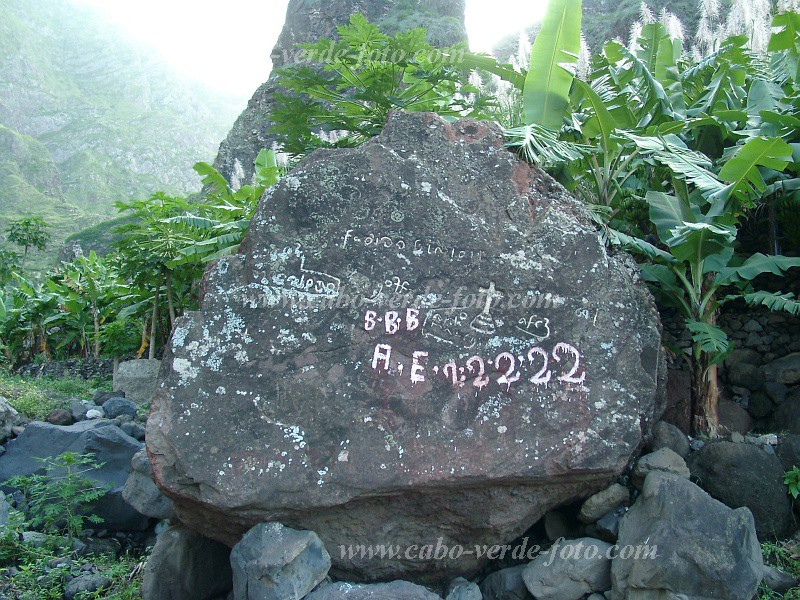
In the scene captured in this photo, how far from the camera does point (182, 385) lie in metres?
3.67

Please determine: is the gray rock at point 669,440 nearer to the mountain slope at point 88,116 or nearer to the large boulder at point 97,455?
the large boulder at point 97,455

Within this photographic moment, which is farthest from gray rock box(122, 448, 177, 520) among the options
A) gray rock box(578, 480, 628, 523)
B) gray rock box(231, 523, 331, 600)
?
gray rock box(578, 480, 628, 523)

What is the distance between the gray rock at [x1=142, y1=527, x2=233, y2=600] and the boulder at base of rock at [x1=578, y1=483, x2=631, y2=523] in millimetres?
2231

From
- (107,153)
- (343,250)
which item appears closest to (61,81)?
(107,153)

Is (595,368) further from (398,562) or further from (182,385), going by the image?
(182,385)

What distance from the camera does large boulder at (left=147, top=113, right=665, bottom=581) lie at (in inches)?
141

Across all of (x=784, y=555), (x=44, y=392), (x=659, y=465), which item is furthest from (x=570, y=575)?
(x=44, y=392)

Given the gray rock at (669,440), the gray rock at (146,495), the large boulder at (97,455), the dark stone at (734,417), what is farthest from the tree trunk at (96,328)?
the dark stone at (734,417)

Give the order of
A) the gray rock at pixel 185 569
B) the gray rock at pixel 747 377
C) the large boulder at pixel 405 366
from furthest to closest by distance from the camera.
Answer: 1. the gray rock at pixel 747 377
2. the gray rock at pixel 185 569
3. the large boulder at pixel 405 366

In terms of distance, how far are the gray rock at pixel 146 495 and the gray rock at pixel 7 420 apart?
6.94 ft

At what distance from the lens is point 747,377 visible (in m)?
5.02

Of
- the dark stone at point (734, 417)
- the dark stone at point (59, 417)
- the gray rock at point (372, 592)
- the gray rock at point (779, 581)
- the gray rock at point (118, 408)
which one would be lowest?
the dark stone at point (59, 417)

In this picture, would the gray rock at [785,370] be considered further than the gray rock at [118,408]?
No

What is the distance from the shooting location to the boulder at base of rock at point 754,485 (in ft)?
13.4
